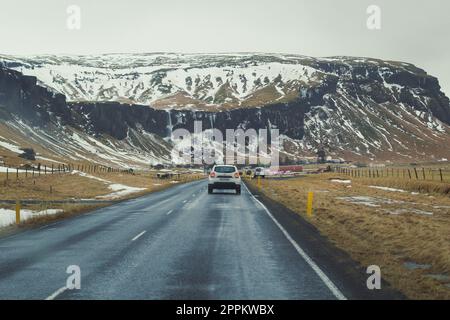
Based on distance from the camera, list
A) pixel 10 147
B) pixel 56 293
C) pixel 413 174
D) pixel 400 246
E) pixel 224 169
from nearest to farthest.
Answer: pixel 56 293, pixel 400 246, pixel 224 169, pixel 413 174, pixel 10 147

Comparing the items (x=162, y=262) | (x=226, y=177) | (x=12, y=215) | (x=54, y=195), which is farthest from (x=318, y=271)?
(x=54, y=195)

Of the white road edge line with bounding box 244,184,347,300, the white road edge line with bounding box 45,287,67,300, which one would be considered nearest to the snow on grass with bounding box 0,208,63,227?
the white road edge line with bounding box 244,184,347,300

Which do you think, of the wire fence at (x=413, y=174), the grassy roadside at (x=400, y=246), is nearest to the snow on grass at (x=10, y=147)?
the wire fence at (x=413, y=174)

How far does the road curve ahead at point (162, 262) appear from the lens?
8.51 metres

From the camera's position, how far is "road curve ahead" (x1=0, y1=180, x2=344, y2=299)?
27.9 feet

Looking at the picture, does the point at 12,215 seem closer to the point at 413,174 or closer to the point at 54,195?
the point at 54,195

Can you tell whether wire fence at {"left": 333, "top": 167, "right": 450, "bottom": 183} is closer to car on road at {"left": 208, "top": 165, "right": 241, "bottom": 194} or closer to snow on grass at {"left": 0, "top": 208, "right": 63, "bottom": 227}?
car on road at {"left": 208, "top": 165, "right": 241, "bottom": 194}

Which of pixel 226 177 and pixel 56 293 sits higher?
pixel 226 177

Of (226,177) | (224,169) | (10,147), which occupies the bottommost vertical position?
(226,177)

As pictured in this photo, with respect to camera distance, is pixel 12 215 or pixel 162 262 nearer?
pixel 162 262

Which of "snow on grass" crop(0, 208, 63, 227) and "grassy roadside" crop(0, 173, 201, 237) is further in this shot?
"snow on grass" crop(0, 208, 63, 227)

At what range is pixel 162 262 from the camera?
11.2 meters
